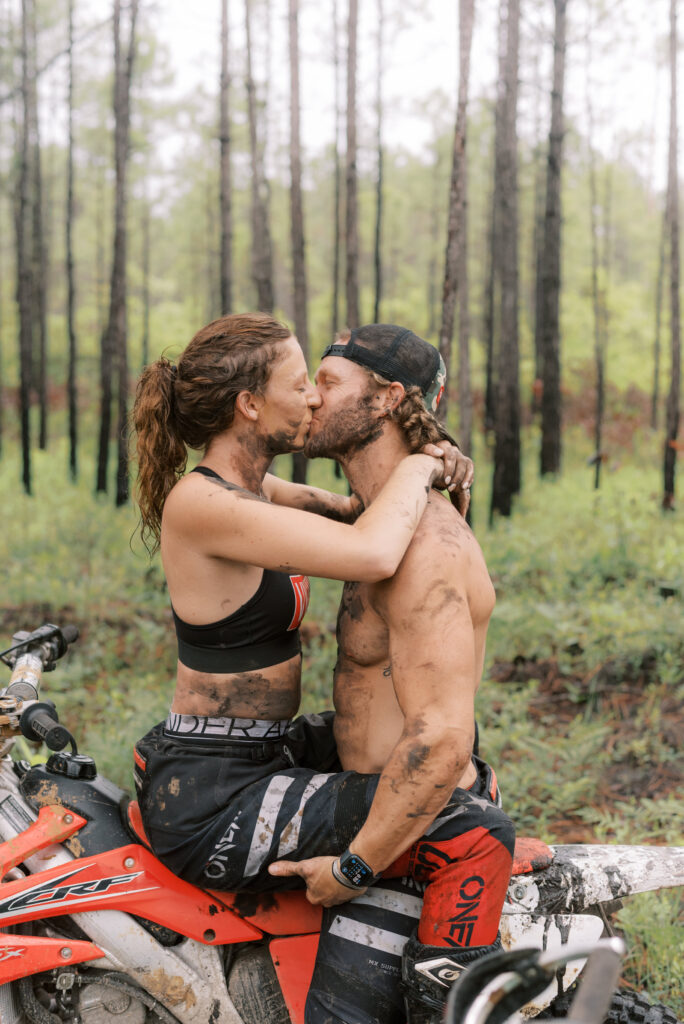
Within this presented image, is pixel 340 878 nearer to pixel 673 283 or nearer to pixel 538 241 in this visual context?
pixel 673 283

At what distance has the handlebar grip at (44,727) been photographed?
2227 mm

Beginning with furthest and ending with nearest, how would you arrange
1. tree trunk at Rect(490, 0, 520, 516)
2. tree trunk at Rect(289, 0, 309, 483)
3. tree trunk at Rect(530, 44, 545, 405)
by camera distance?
tree trunk at Rect(530, 44, 545, 405) < tree trunk at Rect(490, 0, 520, 516) < tree trunk at Rect(289, 0, 309, 483)

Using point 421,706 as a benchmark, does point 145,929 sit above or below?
below

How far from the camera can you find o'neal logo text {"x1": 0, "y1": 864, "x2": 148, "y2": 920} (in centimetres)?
231

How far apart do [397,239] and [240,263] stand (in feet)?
21.5

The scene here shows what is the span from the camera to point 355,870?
6.93 feet

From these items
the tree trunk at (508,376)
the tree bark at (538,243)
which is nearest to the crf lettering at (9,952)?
the tree trunk at (508,376)

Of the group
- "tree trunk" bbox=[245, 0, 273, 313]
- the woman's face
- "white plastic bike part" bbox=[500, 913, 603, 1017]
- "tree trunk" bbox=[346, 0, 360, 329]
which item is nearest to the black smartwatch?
"white plastic bike part" bbox=[500, 913, 603, 1017]

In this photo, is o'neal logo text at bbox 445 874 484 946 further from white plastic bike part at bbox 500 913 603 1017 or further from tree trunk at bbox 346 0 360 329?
tree trunk at bbox 346 0 360 329

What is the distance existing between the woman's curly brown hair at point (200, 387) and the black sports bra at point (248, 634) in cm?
21

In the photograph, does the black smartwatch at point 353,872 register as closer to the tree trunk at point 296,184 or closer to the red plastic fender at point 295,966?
the red plastic fender at point 295,966

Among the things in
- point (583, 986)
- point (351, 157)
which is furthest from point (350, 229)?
point (583, 986)

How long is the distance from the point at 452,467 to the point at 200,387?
0.85m

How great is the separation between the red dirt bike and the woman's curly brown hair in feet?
2.91
